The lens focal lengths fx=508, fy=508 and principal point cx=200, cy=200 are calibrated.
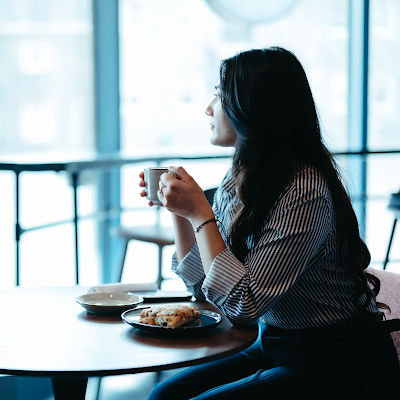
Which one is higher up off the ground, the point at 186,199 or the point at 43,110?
the point at 43,110

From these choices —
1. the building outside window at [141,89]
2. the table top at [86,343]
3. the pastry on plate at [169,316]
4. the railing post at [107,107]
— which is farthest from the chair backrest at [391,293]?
the railing post at [107,107]

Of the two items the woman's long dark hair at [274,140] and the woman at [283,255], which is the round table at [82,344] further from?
the woman's long dark hair at [274,140]

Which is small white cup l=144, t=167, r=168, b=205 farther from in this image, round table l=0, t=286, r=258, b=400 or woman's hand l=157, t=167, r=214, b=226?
round table l=0, t=286, r=258, b=400

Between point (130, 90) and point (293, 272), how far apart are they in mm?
2960

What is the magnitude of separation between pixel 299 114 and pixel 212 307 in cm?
49

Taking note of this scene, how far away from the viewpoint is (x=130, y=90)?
12.2 ft

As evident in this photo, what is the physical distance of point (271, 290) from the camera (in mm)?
996

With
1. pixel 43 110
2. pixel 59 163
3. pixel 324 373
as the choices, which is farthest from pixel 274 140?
pixel 43 110

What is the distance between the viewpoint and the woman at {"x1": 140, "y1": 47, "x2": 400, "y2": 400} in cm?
100

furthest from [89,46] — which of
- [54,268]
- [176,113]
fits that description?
[54,268]

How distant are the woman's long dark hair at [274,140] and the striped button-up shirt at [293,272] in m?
0.03

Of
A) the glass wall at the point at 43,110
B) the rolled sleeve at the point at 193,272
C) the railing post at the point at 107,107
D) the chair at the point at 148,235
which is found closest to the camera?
the rolled sleeve at the point at 193,272

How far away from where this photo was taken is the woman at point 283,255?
3.28 ft

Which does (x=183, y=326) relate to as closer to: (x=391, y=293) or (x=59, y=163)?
(x=391, y=293)
